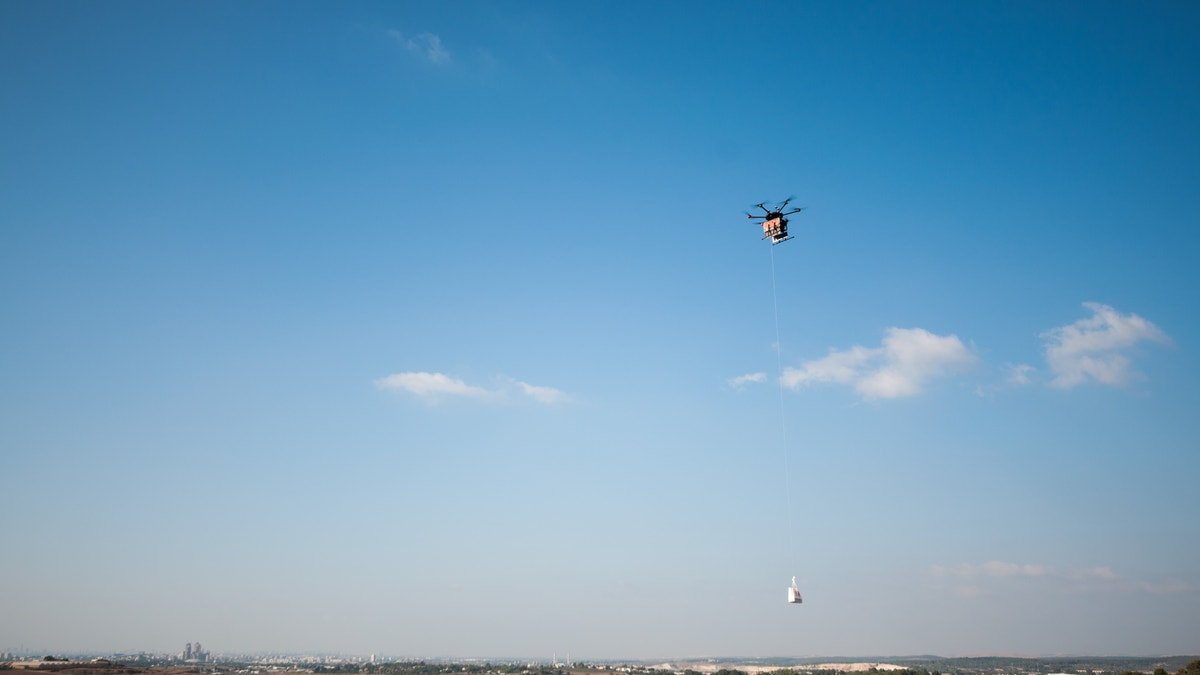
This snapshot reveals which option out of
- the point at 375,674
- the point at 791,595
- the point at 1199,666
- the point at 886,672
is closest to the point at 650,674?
the point at 886,672

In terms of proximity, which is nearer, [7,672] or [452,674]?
[7,672]

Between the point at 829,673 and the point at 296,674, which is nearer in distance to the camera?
the point at 829,673

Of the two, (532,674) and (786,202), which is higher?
(786,202)

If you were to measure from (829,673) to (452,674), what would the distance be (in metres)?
96.2

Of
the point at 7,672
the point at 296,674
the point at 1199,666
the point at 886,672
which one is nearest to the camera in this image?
the point at 1199,666

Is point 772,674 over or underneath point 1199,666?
underneath

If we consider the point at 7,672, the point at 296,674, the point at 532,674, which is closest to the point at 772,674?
the point at 532,674

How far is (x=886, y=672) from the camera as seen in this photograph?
168 meters

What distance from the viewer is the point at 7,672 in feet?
408

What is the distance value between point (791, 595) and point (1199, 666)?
99.3 metres

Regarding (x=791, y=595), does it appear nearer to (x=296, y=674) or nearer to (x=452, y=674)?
(x=452, y=674)

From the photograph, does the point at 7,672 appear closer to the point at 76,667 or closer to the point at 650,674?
the point at 76,667

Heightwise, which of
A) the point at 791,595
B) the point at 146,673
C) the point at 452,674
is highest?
the point at 791,595

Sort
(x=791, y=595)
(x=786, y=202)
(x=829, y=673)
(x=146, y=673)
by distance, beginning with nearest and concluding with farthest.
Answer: (x=791, y=595)
(x=786, y=202)
(x=146, y=673)
(x=829, y=673)
